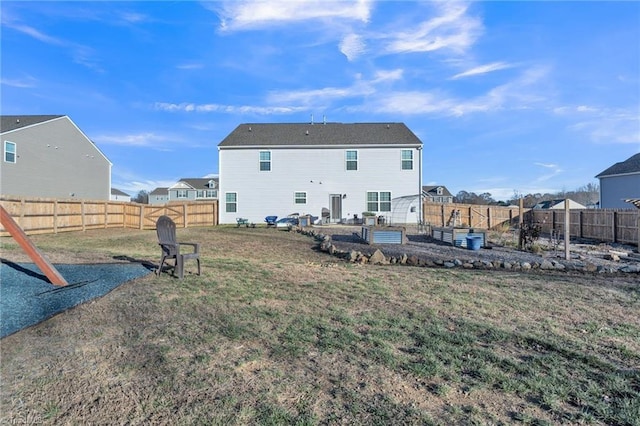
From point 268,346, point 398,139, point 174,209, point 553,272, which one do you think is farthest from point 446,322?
point 398,139

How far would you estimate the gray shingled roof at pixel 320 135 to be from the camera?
26.1 meters

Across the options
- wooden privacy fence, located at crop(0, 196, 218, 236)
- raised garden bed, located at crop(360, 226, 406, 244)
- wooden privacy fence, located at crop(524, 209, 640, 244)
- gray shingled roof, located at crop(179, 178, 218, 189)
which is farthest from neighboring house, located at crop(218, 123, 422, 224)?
gray shingled roof, located at crop(179, 178, 218, 189)

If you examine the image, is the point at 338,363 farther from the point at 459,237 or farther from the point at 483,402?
the point at 459,237

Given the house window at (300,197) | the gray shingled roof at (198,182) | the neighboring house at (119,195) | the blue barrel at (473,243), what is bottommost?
the blue barrel at (473,243)

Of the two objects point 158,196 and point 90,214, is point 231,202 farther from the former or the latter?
point 158,196

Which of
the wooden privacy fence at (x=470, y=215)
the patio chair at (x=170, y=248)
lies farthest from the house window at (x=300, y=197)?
the patio chair at (x=170, y=248)

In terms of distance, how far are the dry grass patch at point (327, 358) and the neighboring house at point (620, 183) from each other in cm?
2779

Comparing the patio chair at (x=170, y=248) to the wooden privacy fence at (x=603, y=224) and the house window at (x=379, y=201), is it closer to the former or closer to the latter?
the wooden privacy fence at (x=603, y=224)

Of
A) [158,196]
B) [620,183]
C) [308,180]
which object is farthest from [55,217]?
[158,196]

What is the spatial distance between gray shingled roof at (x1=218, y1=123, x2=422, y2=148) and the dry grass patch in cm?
2119

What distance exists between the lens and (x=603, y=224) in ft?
58.0

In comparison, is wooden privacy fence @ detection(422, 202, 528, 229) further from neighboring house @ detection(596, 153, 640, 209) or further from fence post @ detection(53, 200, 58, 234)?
fence post @ detection(53, 200, 58, 234)

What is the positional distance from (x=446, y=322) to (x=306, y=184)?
871 inches

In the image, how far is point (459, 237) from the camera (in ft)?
45.3
